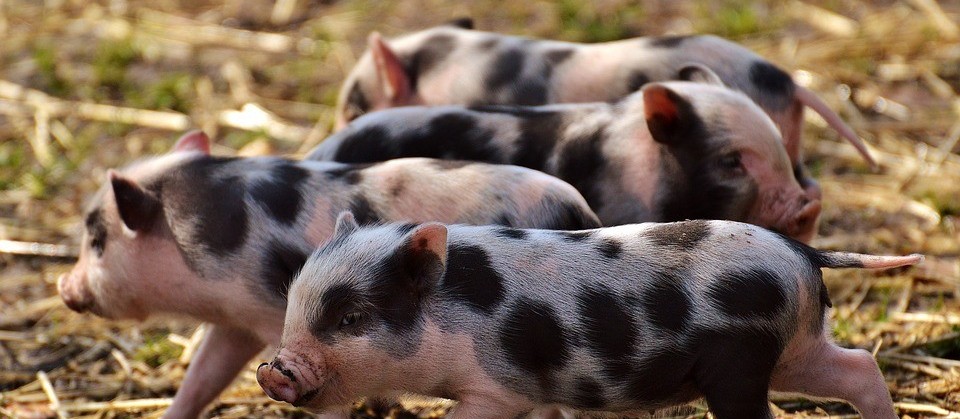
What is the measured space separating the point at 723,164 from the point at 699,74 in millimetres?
707

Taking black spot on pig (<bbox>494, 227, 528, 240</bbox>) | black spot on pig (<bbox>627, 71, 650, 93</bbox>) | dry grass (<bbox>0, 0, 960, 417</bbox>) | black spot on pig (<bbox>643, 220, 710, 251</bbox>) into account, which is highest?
black spot on pig (<bbox>494, 227, 528, 240</bbox>)

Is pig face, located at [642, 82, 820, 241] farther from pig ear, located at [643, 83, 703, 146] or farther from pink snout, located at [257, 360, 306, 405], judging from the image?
pink snout, located at [257, 360, 306, 405]

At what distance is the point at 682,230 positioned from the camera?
3.59m

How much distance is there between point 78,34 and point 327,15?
1.87 m

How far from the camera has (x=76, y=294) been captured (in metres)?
4.65

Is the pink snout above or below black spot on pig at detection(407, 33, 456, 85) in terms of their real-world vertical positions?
above

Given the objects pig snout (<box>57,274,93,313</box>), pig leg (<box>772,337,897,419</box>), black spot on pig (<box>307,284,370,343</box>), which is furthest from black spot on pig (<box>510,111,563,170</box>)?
pig snout (<box>57,274,93,313</box>)

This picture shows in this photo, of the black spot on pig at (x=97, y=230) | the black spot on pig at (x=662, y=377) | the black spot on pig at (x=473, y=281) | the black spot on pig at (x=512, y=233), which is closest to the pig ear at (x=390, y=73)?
the black spot on pig at (x=97, y=230)

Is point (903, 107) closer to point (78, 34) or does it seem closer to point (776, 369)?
point (776, 369)

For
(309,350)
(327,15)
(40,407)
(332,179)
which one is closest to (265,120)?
(327,15)

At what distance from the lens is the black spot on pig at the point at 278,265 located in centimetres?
421

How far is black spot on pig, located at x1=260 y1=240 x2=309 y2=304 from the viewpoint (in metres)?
4.21

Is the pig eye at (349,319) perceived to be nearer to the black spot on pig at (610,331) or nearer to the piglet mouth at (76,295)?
the black spot on pig at (610,331)

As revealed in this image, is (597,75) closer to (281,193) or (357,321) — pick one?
(281,193)
